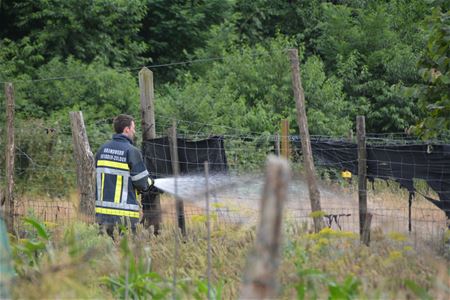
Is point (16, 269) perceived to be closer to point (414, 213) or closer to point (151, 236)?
point (151, 236)

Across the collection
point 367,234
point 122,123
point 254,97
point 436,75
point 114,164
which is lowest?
point 367,234

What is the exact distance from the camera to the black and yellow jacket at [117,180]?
30.6ft

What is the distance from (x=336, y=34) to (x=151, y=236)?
19.8 meters

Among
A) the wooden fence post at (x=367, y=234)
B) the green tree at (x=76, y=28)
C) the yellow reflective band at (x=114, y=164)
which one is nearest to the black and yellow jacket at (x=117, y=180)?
the yellow reflective band at (x=114, y=164)

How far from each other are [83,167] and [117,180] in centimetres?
154

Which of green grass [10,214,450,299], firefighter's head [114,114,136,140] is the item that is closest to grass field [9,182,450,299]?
green grass [10,214,450,299]

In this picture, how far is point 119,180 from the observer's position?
30.7ft

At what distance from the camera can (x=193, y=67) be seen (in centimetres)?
2603

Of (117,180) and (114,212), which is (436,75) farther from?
(114,212)

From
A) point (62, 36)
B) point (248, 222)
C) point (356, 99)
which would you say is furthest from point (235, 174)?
point (356, 99)

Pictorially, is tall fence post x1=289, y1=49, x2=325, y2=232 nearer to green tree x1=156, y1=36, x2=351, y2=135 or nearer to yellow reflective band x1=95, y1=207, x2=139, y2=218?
yellow reflective band x1=95, y1=207, x2=139, y2=218

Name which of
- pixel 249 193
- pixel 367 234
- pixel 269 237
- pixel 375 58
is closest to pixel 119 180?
pixel 249 193

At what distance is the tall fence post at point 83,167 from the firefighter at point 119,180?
1289mm

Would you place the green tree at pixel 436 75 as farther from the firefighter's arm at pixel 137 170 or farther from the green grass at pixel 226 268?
the firefighter's arm at pixel 137 170
